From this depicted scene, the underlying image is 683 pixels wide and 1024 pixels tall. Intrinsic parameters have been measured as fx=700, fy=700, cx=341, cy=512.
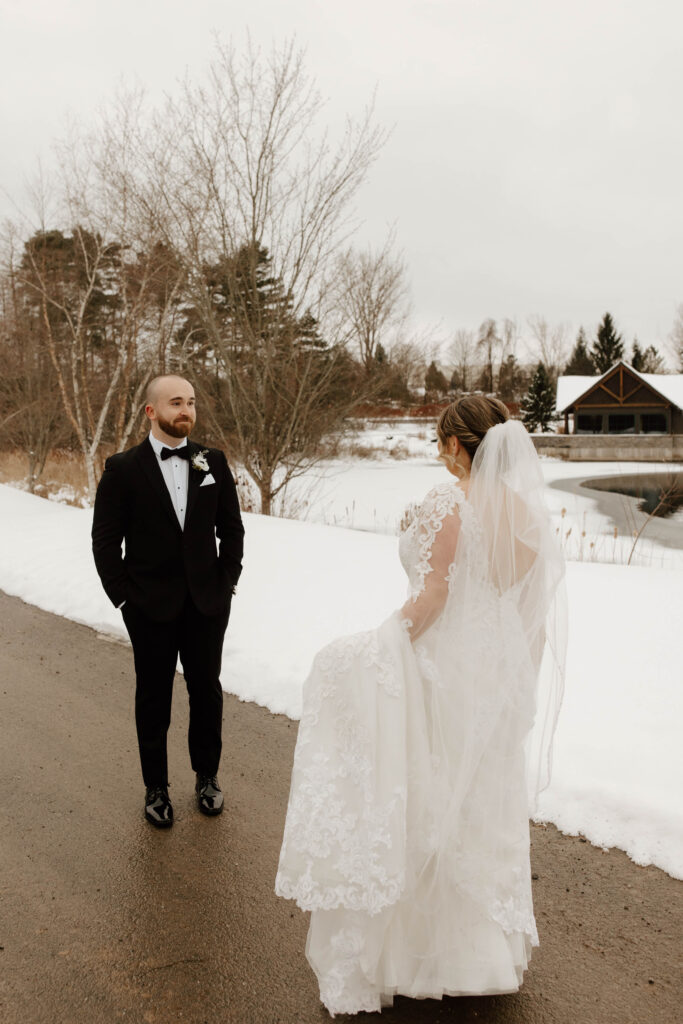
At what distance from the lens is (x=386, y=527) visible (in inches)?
637

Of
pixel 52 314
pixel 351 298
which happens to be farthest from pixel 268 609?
pixel 52 314

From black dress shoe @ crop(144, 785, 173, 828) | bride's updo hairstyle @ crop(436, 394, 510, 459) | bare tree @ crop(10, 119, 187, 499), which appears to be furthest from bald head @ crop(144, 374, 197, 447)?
bare tree @ crop(10, 119, 187, 499)

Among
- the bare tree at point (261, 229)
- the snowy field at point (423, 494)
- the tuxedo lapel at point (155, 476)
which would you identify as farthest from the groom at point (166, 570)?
the bare tree at point (261, 229)

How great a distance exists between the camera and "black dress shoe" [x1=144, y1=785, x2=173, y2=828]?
344cm

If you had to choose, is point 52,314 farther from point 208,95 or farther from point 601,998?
point 601,998

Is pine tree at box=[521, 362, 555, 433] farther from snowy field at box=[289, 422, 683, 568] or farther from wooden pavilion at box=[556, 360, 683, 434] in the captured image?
snowy field at box=[289, 422, 683, 568]

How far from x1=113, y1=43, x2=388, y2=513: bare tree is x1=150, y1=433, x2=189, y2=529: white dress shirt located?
9516 mm

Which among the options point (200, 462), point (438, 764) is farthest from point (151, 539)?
point (438, 764)

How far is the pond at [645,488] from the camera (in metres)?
20.0

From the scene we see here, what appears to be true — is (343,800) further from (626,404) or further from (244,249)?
(626,404)

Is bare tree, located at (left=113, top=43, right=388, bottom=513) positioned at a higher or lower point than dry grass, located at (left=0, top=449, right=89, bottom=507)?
higher

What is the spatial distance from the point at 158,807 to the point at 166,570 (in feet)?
3.88

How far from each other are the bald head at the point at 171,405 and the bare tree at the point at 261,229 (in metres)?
9.54

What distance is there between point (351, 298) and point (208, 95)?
424cm
